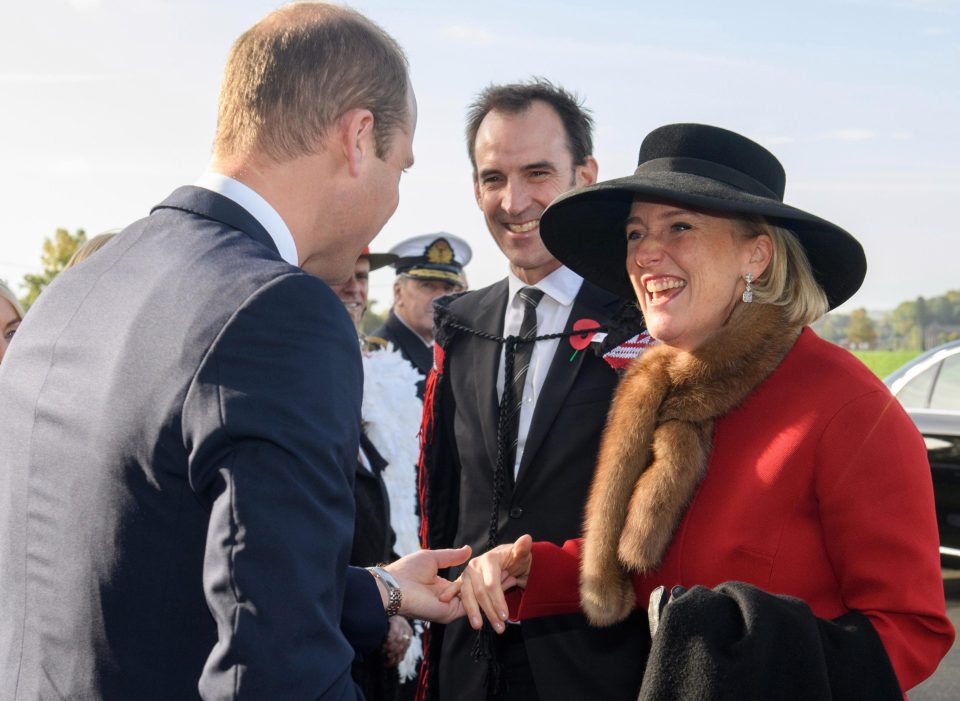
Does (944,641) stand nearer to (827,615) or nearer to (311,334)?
(827,615)

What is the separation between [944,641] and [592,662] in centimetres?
113

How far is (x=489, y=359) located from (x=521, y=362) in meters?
0.13

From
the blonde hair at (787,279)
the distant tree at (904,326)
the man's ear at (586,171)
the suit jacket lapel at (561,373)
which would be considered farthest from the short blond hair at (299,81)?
the distant tree at (904,326)

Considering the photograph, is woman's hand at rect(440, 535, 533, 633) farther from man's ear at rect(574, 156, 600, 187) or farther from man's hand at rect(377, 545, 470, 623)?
man's ear at rect(574, 156, 600, 187)

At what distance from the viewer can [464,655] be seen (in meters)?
3.13

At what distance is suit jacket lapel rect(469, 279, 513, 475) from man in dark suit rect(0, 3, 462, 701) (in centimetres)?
158

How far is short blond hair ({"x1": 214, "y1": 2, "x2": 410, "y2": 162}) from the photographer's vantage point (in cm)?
170

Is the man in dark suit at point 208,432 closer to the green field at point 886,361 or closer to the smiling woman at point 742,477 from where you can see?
the smiling woman at point 742,477

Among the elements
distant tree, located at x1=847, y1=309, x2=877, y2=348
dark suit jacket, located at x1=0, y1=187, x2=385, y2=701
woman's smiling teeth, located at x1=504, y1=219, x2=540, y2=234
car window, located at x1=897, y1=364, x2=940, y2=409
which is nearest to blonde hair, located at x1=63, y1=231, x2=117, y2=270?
woman's smiling teeth, located at x1=504, y1=219, x2=540, y2=234

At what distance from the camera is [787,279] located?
2416 mm

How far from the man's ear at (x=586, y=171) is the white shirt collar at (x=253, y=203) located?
2247mm

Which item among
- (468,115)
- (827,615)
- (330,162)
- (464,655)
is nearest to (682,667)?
(827,615)

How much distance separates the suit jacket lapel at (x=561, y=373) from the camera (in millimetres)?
3080

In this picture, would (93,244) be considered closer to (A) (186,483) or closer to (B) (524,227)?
(B) (524,227)
